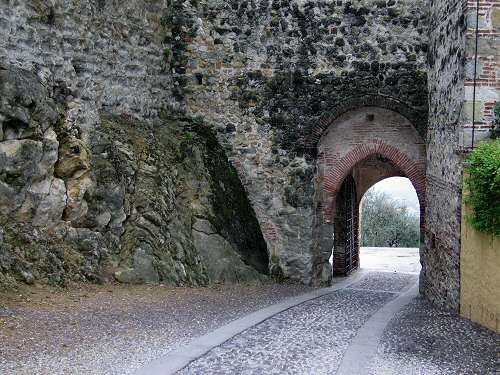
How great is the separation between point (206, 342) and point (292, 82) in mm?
6745

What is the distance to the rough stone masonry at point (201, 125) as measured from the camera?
367 inches

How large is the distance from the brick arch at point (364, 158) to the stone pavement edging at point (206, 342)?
2.77 m

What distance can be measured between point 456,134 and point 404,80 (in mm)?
2710

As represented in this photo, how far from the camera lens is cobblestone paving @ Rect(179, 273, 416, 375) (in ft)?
21.6

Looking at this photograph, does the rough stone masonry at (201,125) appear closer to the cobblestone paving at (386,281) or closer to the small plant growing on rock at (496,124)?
the small plant growing on rock at (496,124)

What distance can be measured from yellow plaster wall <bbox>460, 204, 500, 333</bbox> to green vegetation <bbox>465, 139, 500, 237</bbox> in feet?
0.66

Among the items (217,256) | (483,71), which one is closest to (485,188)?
(483,71)

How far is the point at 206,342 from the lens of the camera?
7293mm

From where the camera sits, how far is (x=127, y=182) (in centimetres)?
1070

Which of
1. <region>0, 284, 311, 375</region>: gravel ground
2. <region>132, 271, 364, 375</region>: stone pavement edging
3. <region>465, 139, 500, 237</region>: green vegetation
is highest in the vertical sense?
<region>465, 139, 500, 237</region>: green vegetation

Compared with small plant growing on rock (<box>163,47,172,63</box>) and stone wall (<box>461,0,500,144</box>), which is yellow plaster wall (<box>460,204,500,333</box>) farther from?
small plant growing on rock (<box>163,47,172,63</box>)

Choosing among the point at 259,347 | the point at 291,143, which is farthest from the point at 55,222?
the point at 291,143

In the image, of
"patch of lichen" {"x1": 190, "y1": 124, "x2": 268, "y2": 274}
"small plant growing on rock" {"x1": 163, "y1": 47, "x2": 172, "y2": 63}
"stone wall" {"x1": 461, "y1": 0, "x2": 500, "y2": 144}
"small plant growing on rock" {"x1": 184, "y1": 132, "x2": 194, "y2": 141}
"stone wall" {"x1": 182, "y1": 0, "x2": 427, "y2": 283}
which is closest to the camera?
"stone wall" {"x1": 461, "y1": 0, "x2": 500, "y2": 144}

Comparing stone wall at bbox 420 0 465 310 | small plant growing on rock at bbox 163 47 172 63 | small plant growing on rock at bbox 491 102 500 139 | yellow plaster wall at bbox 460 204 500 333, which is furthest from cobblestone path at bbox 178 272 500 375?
small plant growing on rock at bbox 163 47 172 63
